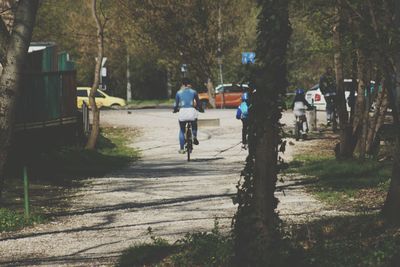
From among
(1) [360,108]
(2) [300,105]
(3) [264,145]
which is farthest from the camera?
(2) [300,105]

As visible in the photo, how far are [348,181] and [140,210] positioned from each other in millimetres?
4070

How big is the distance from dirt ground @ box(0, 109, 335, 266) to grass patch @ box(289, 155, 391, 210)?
37 cm

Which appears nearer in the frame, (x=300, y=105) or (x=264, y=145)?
(x=264, y=145)

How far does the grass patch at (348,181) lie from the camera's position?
1323 cm

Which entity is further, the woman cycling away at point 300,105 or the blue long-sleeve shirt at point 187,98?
the woman cycling away at point 300,105

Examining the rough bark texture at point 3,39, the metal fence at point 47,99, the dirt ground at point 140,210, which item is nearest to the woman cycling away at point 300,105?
the dirt ground at point 140,210

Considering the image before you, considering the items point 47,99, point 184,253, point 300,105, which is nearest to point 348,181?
point 184,253

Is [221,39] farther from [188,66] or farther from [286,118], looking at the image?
[286,118]

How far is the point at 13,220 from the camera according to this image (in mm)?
12000

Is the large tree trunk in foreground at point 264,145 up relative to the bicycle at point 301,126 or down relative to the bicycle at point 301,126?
up

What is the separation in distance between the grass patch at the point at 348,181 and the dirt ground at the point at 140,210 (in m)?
0.37

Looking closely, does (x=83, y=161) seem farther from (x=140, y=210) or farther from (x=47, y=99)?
(x=140, y=210)

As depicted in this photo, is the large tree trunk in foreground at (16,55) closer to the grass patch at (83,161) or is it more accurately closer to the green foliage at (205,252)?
the green foliage at (205,252)

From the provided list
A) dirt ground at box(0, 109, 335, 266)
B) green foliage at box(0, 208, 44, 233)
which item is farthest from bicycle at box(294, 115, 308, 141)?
green foliage at box(0, 208, 44, 233)
